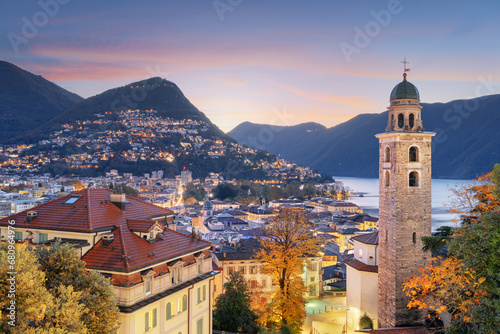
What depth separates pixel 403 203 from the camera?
21047 mm

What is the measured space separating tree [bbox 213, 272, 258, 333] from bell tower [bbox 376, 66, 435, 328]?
793 centimetres

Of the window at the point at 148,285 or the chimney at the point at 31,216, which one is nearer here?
the window at the point at 148,285

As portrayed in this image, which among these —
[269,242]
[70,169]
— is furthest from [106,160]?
[269,242]

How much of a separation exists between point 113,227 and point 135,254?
209cm

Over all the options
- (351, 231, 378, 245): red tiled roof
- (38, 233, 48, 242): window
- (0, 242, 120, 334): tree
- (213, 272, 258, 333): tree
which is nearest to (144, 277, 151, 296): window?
(0, 242, 120, 334): tree

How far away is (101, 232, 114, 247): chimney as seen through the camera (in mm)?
15250

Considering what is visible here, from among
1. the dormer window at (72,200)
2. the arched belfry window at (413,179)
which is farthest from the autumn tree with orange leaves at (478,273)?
the dormer window at (72,200)

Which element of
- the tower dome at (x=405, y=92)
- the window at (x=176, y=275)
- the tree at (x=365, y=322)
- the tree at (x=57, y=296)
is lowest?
the tree at (x=365, y=322)

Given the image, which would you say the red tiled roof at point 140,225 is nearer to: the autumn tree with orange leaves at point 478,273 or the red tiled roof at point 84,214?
the red tiled roof at point 84,214

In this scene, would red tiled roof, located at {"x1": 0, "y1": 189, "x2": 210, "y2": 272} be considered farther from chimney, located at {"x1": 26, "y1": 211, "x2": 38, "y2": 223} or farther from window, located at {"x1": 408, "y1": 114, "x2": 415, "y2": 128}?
window, located at {"x1": 408, "y1": 114, "x2": 415, "y2": 128}

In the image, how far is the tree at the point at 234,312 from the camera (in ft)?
75.4

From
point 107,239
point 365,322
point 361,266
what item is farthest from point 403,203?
point 107,239

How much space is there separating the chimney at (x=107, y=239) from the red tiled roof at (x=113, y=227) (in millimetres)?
123

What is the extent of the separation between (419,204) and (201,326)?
43.7 ft
